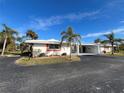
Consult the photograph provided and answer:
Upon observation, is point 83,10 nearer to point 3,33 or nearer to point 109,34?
point 109,34

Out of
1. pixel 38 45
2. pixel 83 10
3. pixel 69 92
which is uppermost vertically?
pixel 83 10

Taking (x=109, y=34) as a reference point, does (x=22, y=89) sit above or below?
below

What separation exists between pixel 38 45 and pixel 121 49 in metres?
35.1

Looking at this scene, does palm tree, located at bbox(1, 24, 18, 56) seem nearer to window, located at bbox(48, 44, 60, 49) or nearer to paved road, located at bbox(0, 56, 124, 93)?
window, located at bbox(48, 44, 60, 49)

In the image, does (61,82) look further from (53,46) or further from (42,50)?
(53,46)

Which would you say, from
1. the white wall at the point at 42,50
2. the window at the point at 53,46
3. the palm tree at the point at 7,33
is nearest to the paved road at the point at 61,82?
the white wall at the point at 42,50

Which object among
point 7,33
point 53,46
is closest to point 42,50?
point 53,46

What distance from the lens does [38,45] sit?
2278 centimetres

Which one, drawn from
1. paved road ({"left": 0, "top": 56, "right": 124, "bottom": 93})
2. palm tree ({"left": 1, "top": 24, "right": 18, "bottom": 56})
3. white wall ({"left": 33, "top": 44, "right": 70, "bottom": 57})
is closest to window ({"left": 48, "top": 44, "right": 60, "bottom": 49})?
white wall ({"left": 33, "top": 44, "right": 70, "bottom": 57})

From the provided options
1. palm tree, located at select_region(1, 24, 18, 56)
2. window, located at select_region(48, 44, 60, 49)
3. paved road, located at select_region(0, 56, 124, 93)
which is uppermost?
palm tree, located at select_region(1, 24, 18, 56)

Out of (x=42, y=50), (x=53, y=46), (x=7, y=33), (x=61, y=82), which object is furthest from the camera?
(x=7, y=33)

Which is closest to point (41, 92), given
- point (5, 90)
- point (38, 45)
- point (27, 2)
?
point (5, 90)

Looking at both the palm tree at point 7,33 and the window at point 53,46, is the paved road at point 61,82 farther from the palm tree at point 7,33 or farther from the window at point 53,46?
the palm tree at point 7,33

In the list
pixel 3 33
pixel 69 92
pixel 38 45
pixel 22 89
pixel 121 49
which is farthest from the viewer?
pixel 121 49
